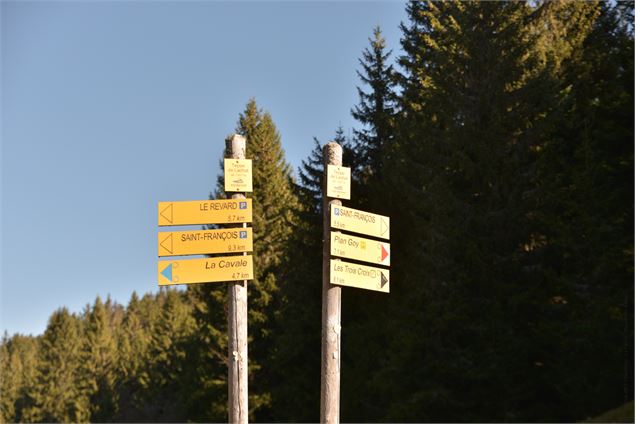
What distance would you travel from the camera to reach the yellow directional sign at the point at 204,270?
26.8 feet


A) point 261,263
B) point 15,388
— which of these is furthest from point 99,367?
point 261,263

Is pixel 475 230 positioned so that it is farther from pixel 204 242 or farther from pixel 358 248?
pixel 204 242

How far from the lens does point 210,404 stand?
3394cm

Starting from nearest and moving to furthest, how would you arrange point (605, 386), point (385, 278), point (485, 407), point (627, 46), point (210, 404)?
point (385, 278) → point (605, 386) → point (485, 407) → point (627, 46) → point (210, 404)

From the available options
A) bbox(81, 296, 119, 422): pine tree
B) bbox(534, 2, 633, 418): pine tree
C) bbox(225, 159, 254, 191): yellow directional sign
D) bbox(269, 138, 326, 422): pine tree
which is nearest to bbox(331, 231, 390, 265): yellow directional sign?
bbox(225, 159, 254, 191): yellow directional sign

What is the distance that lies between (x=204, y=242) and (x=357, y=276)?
1.84 metres

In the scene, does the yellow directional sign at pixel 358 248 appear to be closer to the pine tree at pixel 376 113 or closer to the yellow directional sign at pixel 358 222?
the yellow directional sign at pixel 358 222

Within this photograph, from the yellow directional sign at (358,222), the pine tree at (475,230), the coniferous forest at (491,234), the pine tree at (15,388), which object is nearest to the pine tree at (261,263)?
the coniferous forest at (491,234)

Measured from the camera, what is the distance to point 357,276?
8.52 m

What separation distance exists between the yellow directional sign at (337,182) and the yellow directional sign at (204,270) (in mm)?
1285

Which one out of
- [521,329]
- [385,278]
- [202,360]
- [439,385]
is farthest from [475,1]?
[202,360]

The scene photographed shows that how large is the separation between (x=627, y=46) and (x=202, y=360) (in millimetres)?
23205

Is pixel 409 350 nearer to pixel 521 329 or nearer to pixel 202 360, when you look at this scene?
pixel 521 329

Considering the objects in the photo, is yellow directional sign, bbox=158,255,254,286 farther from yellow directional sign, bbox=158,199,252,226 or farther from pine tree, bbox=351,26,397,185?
pine tree, bbox=351,26,397,185
